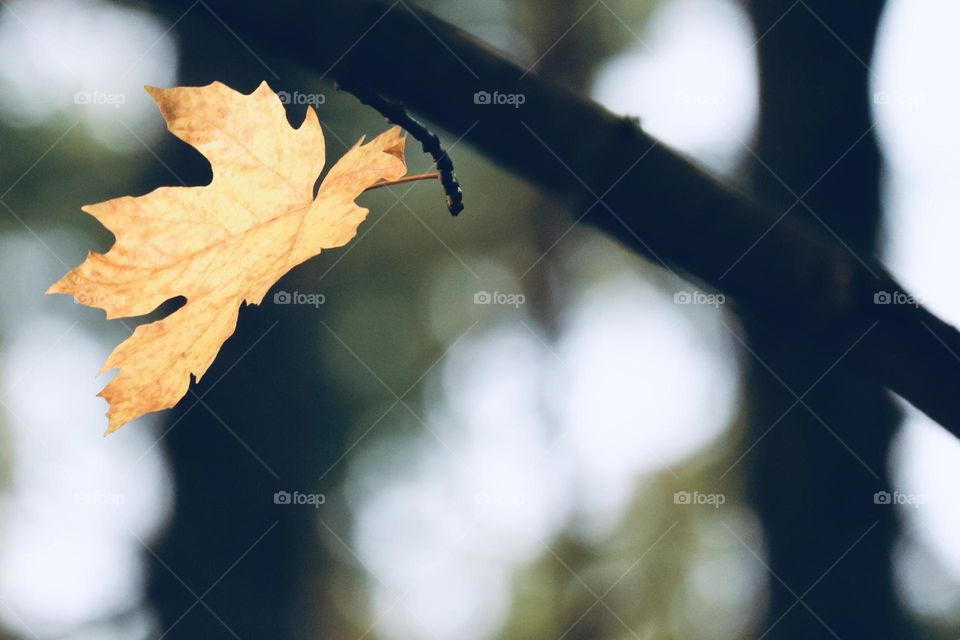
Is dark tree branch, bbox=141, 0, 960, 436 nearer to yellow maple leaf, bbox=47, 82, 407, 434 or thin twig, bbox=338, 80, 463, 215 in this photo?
thin twig, bbox=338, 80, 463, 215

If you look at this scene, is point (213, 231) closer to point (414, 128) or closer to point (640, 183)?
point (414, 128)

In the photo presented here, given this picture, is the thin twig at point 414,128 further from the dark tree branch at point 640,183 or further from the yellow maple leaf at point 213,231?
the yellow maple leaf at point 213,231

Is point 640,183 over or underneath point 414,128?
over

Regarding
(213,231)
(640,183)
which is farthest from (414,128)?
(213,231)

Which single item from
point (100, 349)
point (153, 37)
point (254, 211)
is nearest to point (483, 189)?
point (153, 37)

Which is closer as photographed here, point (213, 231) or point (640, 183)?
point (640, 183)

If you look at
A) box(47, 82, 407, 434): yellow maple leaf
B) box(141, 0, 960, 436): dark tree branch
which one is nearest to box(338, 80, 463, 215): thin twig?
box(141, 0, 960, 436): dark tree branch

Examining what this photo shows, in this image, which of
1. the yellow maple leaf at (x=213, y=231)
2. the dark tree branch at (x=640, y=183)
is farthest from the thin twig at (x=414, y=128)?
the yellow maple leaf at (x=213, y=231)
